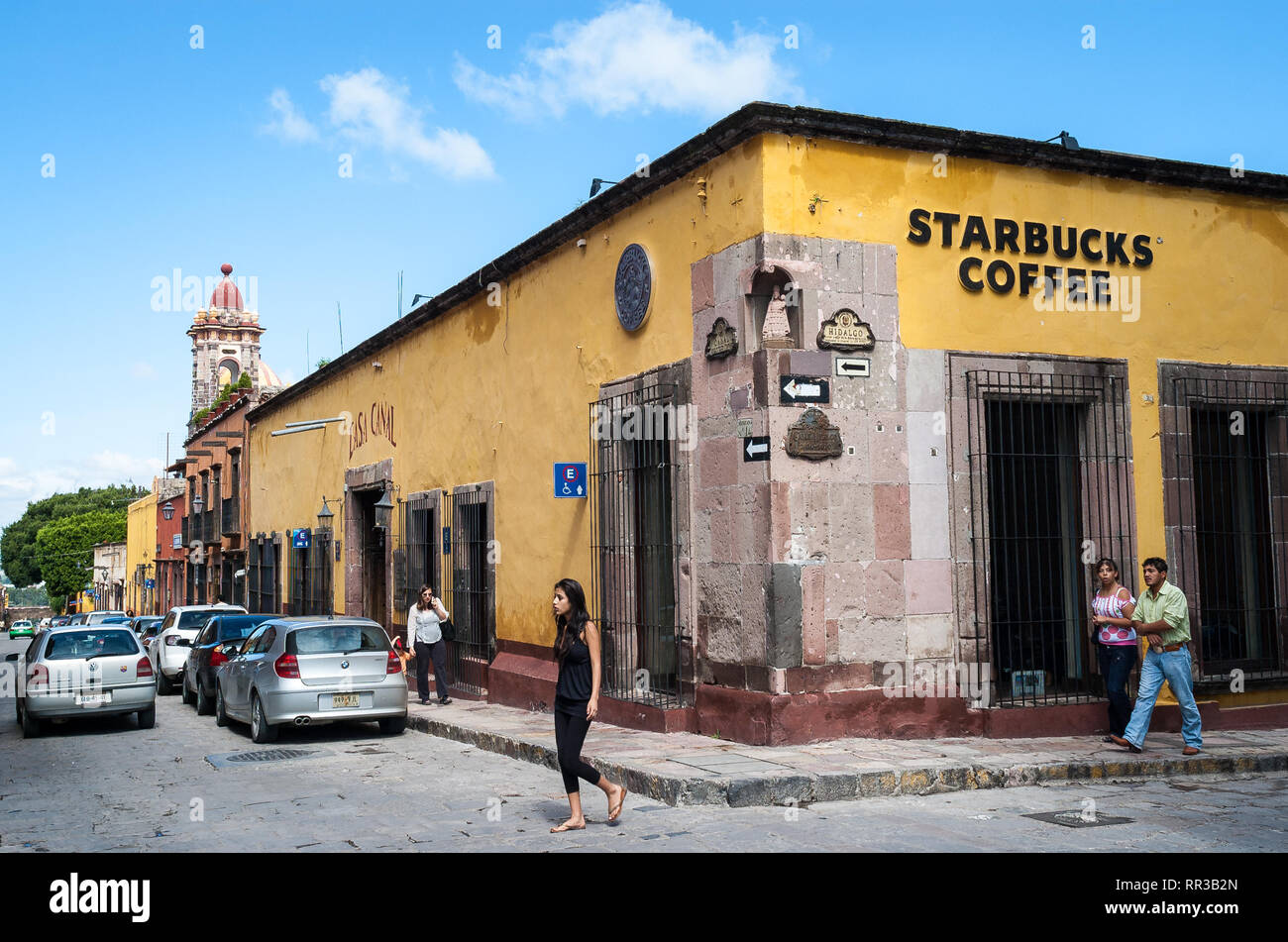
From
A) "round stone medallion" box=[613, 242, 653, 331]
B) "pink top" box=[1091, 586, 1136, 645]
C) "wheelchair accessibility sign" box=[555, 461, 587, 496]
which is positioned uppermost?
"round stone medallion" box=[613, 242, 653, 331]

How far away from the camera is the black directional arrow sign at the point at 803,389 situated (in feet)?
31.7

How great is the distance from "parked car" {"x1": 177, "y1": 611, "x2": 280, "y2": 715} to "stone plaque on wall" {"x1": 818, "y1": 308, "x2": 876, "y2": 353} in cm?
966

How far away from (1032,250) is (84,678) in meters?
11.9

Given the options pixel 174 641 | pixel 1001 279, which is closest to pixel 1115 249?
pixel 1001 279

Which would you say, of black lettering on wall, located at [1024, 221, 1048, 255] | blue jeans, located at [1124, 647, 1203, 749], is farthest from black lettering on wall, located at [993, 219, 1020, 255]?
blue jeans, located at [1124, 647, 1203, 749]

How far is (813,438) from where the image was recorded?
9703mm

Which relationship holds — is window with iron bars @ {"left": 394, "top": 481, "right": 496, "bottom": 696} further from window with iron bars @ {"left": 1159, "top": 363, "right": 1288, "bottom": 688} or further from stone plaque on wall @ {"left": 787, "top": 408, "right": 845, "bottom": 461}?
window with iron bars @ {"left": 1159, "top": 363, "right": 1288, "bottom": 688}

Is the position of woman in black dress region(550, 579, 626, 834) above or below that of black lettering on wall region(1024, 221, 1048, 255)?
below

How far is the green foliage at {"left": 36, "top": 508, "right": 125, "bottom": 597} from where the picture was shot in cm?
9225
